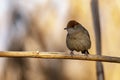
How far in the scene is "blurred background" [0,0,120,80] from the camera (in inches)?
77.5

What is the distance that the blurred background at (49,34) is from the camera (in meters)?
1.97

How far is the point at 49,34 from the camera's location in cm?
201

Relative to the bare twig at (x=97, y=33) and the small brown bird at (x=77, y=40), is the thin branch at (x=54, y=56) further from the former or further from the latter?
the bare twig at (x=97, y=33)

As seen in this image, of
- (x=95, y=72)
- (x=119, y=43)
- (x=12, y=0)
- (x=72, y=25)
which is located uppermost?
(x=12, y=0)

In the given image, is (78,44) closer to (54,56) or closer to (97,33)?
(54,56)

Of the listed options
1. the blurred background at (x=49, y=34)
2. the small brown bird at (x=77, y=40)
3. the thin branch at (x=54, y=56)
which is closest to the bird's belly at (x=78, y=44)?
the small brown bird at (x=77, y=40)

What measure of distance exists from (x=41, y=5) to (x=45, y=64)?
330mm

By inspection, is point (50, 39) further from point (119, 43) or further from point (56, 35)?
point (119, 43)

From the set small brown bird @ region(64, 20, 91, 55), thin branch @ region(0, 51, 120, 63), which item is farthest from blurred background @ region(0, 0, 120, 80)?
thin branch @ region(0, 51, 120, 63)

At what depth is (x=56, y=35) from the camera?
201cm

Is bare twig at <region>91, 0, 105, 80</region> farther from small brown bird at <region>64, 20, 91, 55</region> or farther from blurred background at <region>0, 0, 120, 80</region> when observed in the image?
small brown bird at <region>64, 20, 91, 55</region>

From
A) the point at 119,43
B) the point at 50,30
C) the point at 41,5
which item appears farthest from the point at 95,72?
the point at 41,5

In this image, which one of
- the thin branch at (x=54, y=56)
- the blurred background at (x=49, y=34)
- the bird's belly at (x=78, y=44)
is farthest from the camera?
the blurred background at (x=49, y=34)

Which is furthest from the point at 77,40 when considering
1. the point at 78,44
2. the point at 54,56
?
the point at 54,56
